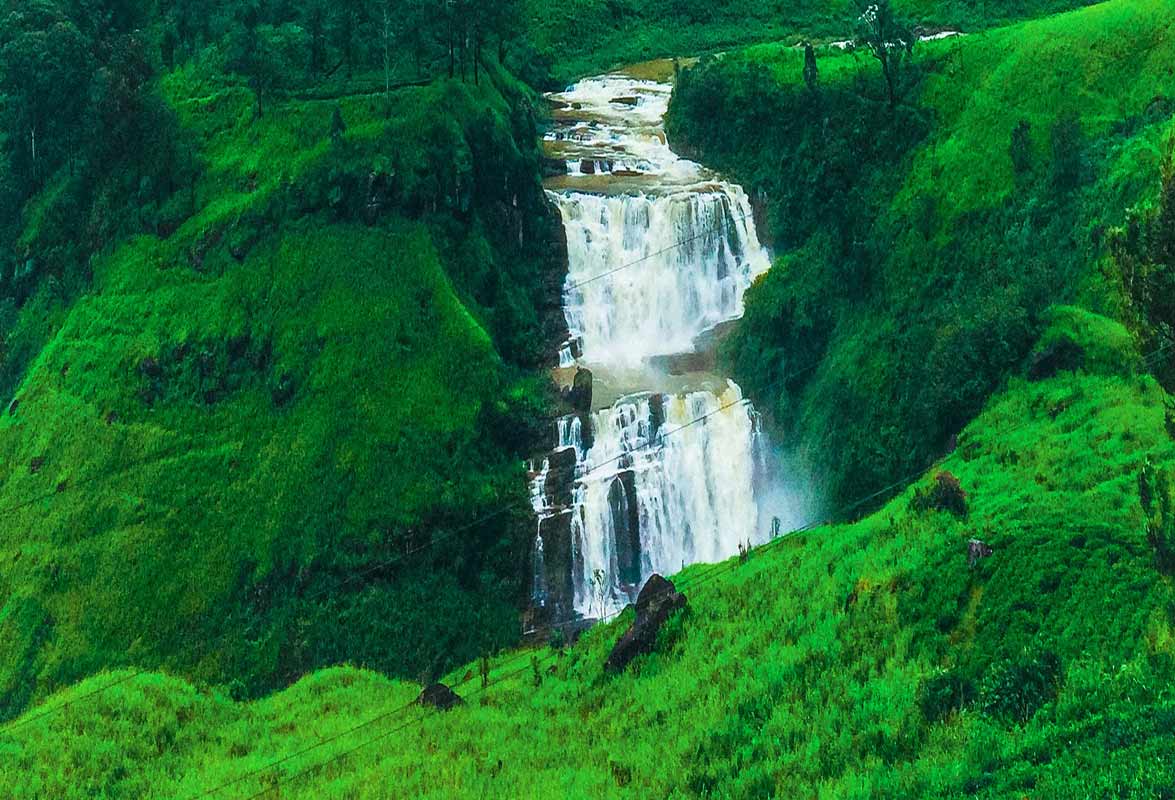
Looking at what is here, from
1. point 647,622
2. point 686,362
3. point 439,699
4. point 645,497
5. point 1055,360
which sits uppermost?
point 1055,360

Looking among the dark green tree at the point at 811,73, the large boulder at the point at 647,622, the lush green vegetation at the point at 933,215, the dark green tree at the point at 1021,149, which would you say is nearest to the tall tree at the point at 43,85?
the lush green vegetation at the point at 933,215

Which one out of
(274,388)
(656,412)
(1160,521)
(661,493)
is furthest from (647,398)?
(1160,521)

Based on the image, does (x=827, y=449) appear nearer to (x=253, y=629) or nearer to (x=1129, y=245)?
(x=1129, y=245)

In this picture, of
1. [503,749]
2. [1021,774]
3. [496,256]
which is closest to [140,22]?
[496,256]

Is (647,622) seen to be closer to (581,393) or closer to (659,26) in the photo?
(581,393)

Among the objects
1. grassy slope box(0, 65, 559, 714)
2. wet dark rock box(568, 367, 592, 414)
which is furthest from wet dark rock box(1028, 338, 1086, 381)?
grassy slope box(0, 65, 559, 714)

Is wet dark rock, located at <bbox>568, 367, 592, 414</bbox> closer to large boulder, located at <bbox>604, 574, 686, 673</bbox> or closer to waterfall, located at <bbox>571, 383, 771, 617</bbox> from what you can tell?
waterfall, located at <bbox>571, 383, 771, 617</bbox>

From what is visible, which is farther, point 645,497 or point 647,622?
point 645,497

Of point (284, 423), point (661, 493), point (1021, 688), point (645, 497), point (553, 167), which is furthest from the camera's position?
point (553, 167)
